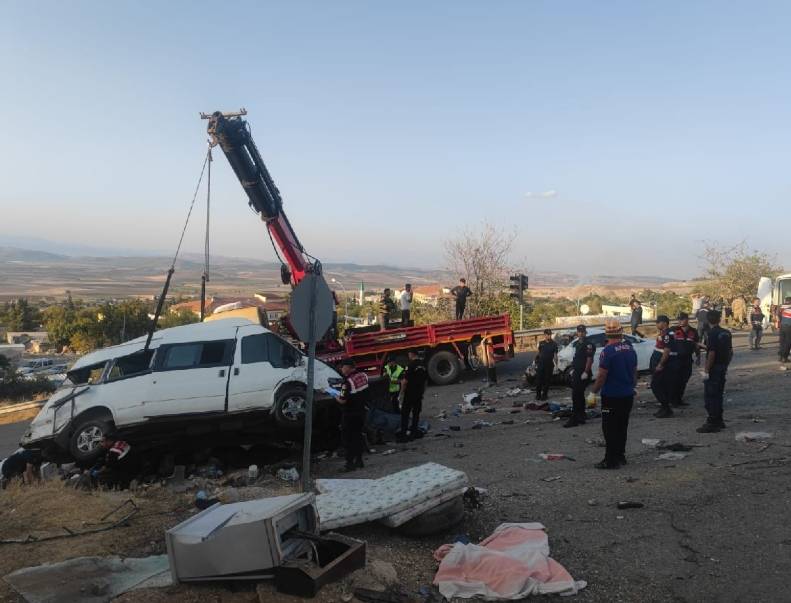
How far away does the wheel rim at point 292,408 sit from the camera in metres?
9.63

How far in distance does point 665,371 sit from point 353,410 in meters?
5.52

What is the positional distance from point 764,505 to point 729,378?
9.61m

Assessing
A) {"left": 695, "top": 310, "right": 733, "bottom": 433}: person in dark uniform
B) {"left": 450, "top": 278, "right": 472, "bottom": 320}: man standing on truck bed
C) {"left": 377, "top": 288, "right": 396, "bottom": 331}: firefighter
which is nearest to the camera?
{"left": 695, "top": 310, "right": 733, "bottom": 433}: person in dark uniform

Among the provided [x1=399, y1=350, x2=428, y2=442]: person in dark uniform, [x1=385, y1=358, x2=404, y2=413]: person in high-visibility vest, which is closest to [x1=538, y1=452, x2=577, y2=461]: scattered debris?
[x1=399, y1=350, x2=428, y2=442]: person in dark uniform

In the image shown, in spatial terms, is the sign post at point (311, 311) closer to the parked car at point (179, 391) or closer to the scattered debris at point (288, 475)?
the scattered debris at point (288, 475)

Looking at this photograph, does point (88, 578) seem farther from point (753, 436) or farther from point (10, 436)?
point (10, 436)

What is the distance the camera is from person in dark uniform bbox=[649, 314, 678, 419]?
408 inches

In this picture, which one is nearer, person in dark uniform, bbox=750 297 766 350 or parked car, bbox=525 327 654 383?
parked car, bbox=525 327 654 383

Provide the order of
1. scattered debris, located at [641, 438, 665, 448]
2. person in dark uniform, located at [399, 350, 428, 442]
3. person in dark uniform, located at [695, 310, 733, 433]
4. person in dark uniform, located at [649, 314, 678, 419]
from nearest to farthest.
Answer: scattered debris, located at [641, 438, 665, 448], person in dark uniform, located at [695, 310, 733, 433], person in dark uniform, located at [399, 350, 428, 442], person in dark uniform, located at [649, 314, 678, 419]

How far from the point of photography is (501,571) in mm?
4430

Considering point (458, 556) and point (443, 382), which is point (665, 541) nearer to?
point (458, 556)

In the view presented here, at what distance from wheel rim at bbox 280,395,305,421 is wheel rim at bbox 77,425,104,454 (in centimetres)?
266

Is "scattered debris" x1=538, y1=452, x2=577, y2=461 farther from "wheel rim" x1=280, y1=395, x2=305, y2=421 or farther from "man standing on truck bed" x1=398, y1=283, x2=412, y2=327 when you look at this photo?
"man standing on truck bed" x1=398, y1=283, x2=412, y2=327

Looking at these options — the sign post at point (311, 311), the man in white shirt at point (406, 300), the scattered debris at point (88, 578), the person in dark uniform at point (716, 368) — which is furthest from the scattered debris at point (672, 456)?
the man in white shirt at point (406, 300)
